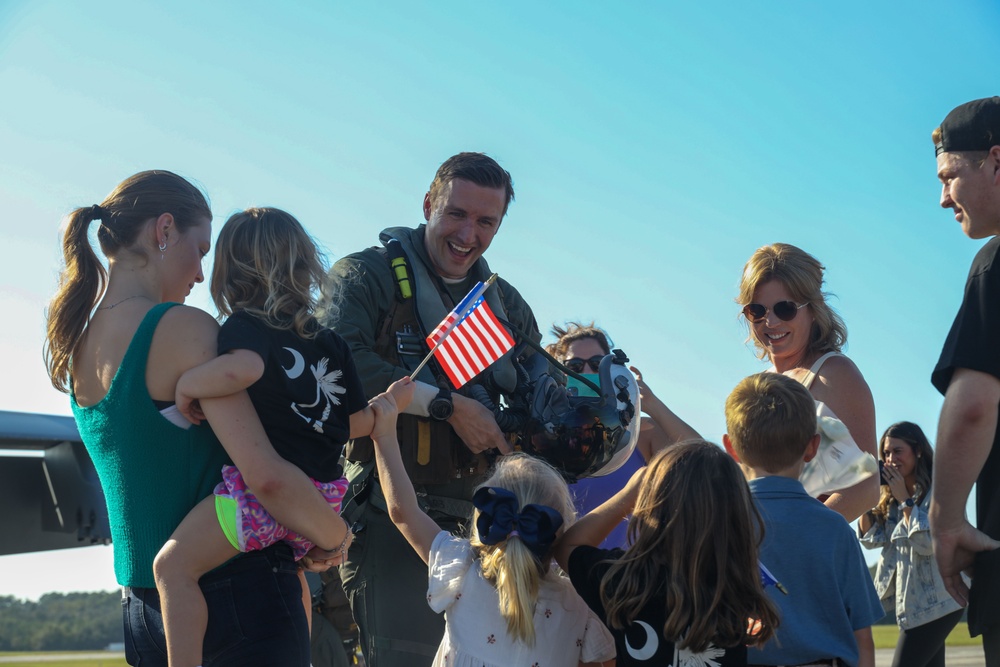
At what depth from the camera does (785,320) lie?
13.6 feet

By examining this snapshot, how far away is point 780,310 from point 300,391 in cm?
218

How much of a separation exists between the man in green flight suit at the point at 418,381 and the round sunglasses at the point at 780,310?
105cm

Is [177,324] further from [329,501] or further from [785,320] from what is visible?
[785,320]

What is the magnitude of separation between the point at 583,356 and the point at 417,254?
125 cm

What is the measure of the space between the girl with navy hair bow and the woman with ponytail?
1.35 ft

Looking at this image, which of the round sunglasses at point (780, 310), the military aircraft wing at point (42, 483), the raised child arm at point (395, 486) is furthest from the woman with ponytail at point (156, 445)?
the military aircraft wing at point (42, 483)

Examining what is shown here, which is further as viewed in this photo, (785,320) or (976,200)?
(785,320)

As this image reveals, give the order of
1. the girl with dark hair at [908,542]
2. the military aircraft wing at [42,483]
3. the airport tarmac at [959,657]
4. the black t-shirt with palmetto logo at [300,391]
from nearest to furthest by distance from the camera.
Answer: the black t-shirt with palmetto logo at [300,391]
the girl with dark hair at [908,542]
the military aircraft wing at [42,483]
the airport tarmac at [959,657]

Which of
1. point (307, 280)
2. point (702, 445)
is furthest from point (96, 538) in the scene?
point (702, 445)

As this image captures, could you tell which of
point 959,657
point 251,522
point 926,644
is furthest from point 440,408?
point 959,657

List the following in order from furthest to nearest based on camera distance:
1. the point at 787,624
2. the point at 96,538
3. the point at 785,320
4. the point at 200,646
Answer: the point at 96,538 → the point at 785,320 → the point at 787,624 → the point at 200,646

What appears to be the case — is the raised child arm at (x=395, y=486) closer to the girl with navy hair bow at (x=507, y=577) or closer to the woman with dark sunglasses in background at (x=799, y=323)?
the girl with navy hair bow at (x=507, y=577)

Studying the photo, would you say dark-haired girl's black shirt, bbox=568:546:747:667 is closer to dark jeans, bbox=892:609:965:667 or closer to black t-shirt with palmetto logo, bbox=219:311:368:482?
black t-shirt with palmetto logo, bbox=219:311:368:482

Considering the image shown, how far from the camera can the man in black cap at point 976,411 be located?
9.30ft
